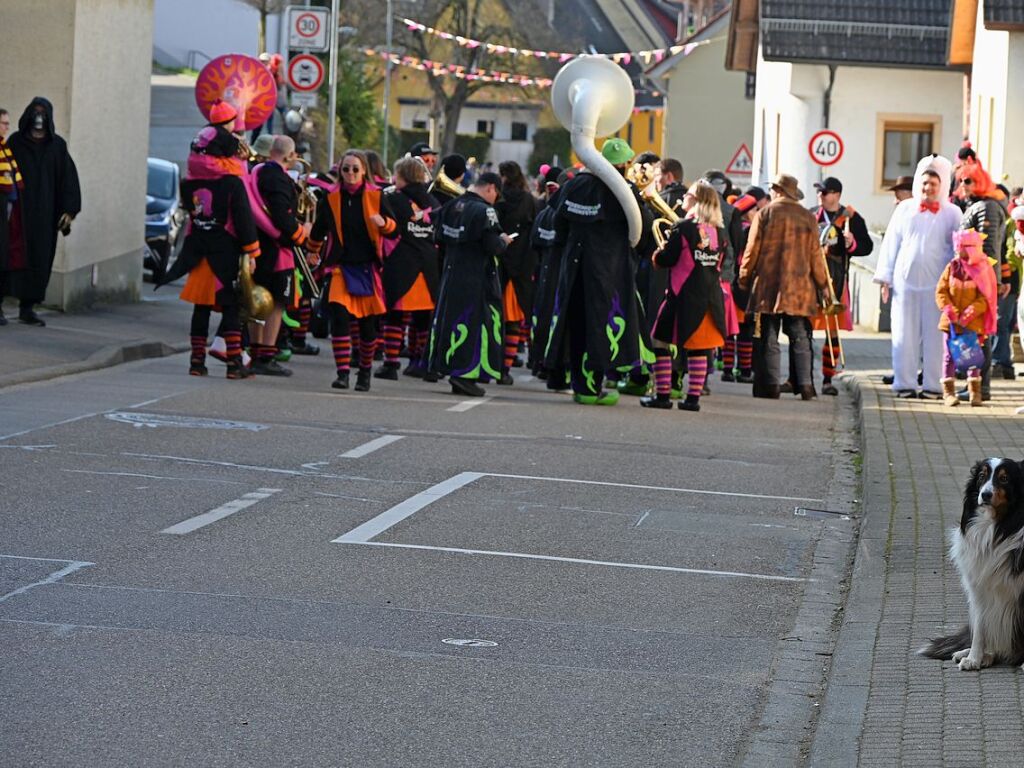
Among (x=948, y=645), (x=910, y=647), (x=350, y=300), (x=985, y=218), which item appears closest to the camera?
(x=948, y=645)

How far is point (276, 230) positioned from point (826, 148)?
18.0m

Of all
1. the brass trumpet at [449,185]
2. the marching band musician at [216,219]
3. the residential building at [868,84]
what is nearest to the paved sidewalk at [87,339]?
the marching band musician at [216,219]

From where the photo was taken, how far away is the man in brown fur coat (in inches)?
658

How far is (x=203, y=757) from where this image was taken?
218 inches

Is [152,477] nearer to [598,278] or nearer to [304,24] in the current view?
[598,278]

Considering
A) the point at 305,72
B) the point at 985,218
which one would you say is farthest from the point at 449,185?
the point at 305,72

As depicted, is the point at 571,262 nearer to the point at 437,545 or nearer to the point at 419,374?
the point at 419,374

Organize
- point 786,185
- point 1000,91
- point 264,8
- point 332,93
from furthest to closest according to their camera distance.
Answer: point 264,8, point 332,93, point 1000,91, point 786,185

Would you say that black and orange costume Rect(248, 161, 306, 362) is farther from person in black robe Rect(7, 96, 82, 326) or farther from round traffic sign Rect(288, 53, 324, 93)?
round traffic sign Rect(288, 53, 324, 93)

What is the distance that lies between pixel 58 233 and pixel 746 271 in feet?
24.0

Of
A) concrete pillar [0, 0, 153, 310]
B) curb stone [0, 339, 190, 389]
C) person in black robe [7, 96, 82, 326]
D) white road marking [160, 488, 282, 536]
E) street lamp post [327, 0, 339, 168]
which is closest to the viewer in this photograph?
white road marking [160, 488, 282, 536]

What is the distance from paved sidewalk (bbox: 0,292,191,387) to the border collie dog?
9.57 metres

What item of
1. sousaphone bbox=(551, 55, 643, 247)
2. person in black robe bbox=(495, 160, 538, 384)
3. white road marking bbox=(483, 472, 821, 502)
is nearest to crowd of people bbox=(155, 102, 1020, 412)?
sousaphone bbox=(551, 55, 643, 247)

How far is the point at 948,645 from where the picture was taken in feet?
22.8
